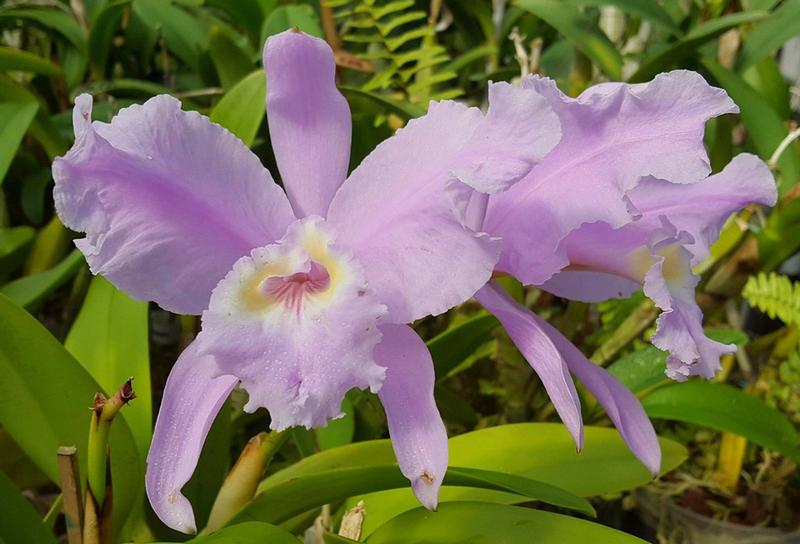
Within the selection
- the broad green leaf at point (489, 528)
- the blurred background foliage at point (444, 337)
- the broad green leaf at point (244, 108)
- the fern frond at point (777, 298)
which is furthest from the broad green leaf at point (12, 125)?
the fern frond at point (777, 298)

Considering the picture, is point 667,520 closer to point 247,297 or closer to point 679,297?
point 679,297

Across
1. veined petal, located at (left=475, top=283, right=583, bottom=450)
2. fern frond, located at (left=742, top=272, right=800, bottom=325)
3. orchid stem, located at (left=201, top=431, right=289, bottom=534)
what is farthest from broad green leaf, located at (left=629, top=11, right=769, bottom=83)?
orchid stem, located at (left=201, top=431, right=289, bottom=534)

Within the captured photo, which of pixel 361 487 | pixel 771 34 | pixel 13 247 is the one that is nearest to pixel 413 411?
pixel 361 487

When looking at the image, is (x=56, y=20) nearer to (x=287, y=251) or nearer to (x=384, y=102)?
(x=384, y=102)

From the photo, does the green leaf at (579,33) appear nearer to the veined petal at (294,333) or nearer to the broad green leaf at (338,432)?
the broad green leaf at (338,432)

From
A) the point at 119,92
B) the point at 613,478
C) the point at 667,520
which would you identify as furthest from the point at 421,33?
the point at 667,520
